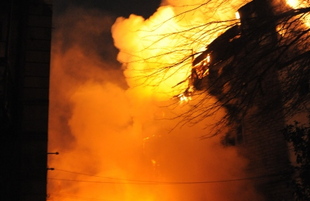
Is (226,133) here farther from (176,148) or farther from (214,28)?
(214,28)

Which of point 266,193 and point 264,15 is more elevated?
point 264,15

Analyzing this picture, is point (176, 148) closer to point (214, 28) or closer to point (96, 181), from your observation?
point (96, 181)

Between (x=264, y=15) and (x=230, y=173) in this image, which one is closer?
(x=264, y=15)

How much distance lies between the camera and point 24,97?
9.48 metres

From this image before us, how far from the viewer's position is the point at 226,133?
15.4 meters

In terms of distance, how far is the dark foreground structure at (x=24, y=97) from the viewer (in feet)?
28.9

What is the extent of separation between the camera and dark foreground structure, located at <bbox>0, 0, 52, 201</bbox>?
8812 mm

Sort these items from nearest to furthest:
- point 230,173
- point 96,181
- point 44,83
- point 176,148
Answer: point 44,83, point 230,173, point 176,148, point 96,181

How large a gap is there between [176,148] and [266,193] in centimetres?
493

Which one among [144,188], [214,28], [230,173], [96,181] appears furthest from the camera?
[96,181]

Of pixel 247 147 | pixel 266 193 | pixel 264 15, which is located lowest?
pixel 266 193

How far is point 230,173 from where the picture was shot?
15.3 m

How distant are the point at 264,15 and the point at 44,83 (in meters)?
4.88

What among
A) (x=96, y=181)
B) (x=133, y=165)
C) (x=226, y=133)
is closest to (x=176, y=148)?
(x=226, y=133)
